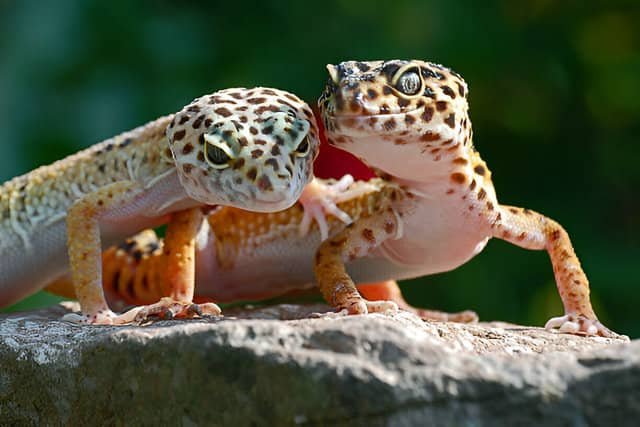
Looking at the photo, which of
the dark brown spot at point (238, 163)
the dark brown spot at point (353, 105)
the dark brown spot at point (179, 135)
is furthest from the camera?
the dark brown spot at point (179, 135)

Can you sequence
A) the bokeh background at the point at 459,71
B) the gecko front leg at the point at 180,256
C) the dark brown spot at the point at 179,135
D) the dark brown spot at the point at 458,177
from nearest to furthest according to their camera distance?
the dark brown spot at the point at 179,135, the dark brown spot at the point at 458,177, the gecko front leg at the point at 180,256, the bokeh background at the point at 459,71

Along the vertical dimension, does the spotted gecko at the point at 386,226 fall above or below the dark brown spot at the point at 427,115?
below

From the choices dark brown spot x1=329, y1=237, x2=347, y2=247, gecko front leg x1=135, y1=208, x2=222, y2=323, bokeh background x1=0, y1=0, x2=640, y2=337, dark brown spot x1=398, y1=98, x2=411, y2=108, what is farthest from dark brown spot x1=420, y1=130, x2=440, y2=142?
bokeh background x1=0, y1=0, x2=640, y2=337

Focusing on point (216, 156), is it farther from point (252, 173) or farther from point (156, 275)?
point (156, 275)

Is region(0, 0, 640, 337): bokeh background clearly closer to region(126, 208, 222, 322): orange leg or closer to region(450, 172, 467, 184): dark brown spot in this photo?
region(126, 208, 222, 322): orange leg

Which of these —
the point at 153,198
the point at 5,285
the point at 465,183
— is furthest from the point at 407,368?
the point at 5,285

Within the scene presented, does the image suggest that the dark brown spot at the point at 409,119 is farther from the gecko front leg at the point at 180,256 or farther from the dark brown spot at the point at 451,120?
the gecko front leg at the point at 180,256

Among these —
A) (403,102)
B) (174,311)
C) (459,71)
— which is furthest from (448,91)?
(459,71)

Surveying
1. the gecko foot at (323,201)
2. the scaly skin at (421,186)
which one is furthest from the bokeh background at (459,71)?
the scaly skin at (421,186)
